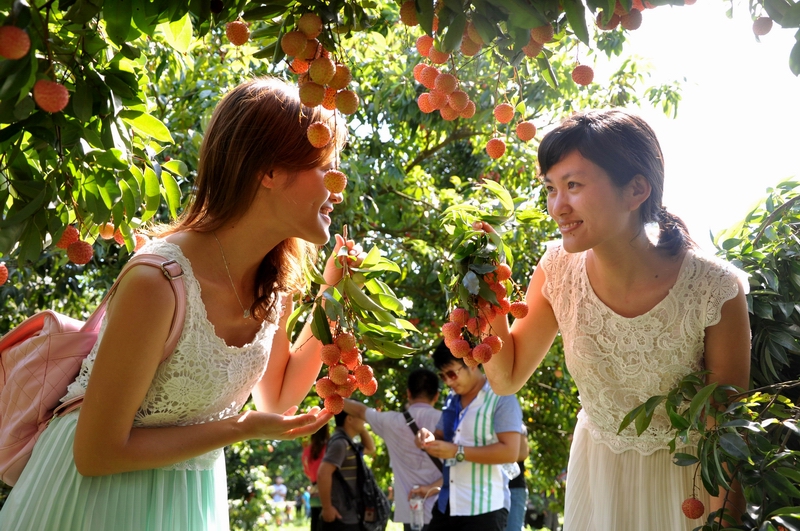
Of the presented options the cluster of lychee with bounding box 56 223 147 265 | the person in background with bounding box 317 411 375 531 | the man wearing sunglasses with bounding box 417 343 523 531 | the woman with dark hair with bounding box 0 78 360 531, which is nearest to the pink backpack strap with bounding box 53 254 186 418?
the woman with dark hair with bounding box 0 78 360 531

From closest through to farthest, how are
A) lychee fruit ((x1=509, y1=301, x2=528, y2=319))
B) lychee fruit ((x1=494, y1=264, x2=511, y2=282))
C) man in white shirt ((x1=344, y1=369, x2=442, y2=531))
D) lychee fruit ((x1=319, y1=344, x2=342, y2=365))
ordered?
lychee fruit ((x1=319, y1=344, x2=342, y2=365)), lychee fruit ((x1=494, y1=264, x2=511, y2=282)), lychee fruit ((x1=509, y1=301, x2=528, y2=319)), man in white shirt ((x1=344, y1=369, x2=442, y2=531))

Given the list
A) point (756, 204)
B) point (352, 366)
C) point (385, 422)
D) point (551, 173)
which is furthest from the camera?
point (385, 422)

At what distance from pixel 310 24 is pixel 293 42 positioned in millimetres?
35

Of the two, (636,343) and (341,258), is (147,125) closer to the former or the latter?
(341,258)

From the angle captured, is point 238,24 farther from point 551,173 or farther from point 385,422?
point 385,422

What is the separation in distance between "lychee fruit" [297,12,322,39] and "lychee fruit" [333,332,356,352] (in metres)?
0.60

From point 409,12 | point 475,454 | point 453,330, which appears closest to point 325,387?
point 453,330

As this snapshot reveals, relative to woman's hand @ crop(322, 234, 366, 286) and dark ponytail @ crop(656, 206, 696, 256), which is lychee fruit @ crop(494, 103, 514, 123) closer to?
woman's hand @ crop(322, 234, 366, 286)

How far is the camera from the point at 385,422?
4.76m

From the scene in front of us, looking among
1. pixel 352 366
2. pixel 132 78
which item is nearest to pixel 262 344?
pixel 352 366

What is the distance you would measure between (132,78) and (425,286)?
3.78 metres

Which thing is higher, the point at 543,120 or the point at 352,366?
the point at 543,120

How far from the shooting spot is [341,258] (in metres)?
1.55

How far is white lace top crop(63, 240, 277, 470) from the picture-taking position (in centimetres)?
145
